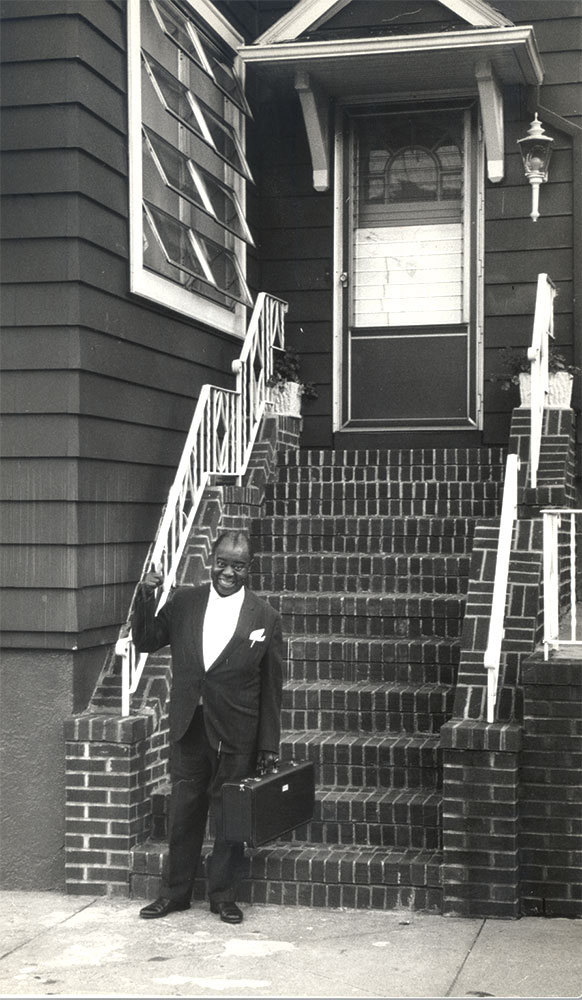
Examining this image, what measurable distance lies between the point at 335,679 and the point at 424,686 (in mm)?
468

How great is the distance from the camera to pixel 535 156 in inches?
328

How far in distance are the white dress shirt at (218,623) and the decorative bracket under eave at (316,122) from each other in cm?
433

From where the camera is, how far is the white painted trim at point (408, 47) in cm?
793

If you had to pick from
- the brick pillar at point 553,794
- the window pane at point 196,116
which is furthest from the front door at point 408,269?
the brick pillar at point 553,794

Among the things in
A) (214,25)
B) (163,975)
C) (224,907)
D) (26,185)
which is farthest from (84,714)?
(214,25)

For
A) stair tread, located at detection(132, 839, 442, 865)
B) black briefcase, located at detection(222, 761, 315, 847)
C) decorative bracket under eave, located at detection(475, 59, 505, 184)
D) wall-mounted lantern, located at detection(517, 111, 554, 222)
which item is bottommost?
stair tread, located at detection(132, 839, 442, 865)

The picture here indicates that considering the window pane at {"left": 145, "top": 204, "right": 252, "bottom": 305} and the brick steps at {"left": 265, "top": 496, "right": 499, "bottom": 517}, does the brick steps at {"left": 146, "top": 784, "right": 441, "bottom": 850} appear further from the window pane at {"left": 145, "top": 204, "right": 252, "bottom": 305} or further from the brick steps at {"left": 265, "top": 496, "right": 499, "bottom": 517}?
the window pane at {"left": 145, "top": 204, "right": 252, "bottom": 305}

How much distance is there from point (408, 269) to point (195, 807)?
15.8 ft

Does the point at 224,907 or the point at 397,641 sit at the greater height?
the point at 397,641

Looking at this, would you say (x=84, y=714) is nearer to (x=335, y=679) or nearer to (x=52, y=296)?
(x=335, y=679)

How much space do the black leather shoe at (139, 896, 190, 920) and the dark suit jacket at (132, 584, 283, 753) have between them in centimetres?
67

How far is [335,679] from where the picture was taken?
260 inches

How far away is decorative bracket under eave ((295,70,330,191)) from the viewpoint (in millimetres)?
8500

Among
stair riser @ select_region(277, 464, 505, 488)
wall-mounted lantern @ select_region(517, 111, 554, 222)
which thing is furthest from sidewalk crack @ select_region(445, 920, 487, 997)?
wall-mounted lantern @ select_region(517, 111, 554, 222)
